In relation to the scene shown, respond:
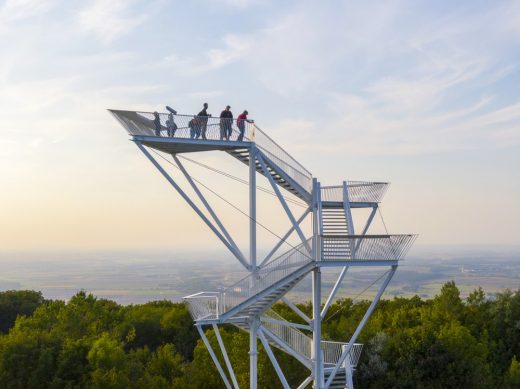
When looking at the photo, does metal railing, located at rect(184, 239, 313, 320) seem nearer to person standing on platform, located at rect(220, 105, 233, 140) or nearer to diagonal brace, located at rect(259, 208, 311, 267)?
diagonal brace, located at rect(259, 208, 311, 267)

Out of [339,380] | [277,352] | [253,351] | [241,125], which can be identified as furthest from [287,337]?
[277,352]

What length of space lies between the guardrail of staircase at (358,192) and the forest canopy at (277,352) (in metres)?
20.1

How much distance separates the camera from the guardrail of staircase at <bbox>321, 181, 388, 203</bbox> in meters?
28.8

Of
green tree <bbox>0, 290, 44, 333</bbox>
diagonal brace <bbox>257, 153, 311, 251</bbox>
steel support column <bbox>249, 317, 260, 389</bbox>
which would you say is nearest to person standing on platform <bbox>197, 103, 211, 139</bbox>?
diagonal brace <bbox>257, 153, 311, 251</bbox>

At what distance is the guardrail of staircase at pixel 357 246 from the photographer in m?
25.5

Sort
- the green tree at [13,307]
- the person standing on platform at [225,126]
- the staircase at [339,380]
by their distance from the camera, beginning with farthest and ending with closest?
1. the green tree at [13,307]
2. the staircase at [339,380]
3. the person standing on platform at [225,126]

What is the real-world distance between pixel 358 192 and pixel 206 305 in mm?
8607

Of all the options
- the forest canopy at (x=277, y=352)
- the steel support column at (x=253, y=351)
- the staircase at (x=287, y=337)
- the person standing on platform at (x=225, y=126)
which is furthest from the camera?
the forest canopy at (x=277, y=352)

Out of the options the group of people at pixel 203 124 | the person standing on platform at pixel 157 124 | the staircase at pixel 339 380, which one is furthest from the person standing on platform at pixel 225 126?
the staircase at pixel 339 380

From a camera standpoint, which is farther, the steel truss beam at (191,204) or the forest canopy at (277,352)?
the forest canopy at (277,352)

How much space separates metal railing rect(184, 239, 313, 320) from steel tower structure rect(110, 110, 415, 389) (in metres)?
0.04

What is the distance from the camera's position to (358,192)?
95.3 feet

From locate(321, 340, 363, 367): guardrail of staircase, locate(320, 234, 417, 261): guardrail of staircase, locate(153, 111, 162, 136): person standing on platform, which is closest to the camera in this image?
locate(320, 234, 417, 261): guardrail of staircase

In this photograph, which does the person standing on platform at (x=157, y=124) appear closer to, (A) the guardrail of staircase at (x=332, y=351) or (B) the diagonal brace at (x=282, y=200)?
(B) the diagonal brace at (x=282, y=200)
